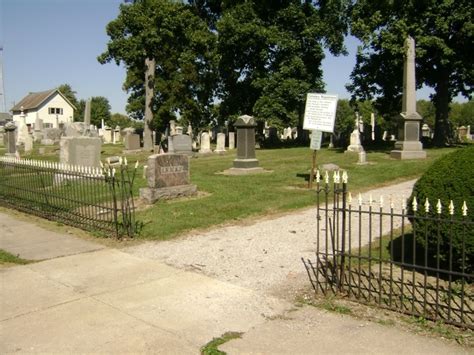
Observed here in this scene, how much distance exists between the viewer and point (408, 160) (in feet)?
62.1

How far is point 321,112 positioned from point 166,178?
4545mm

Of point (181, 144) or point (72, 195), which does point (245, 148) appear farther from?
point (181, 144)

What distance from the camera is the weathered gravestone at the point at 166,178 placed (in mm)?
11250

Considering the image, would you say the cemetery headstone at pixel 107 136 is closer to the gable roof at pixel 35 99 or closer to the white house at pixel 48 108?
the white house at pixel 48 108

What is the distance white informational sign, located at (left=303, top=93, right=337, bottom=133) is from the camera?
40.9 ft

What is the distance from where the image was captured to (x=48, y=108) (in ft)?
261

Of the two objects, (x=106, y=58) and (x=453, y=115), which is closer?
(x=106, y=58)

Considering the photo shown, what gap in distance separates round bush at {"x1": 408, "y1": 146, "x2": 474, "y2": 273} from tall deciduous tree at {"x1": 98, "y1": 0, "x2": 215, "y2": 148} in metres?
30.1

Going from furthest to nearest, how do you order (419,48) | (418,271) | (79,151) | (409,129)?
(419,48) < (409,129) < (79,151) < (418,271)

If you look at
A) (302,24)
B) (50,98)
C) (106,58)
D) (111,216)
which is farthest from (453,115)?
(111,216)

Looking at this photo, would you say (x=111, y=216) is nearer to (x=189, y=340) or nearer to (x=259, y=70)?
(x=189, y=340)

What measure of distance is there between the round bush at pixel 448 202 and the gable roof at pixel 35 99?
268 ft

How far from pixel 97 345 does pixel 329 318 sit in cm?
228

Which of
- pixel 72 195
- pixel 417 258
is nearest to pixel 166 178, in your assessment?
pixel 72 195
